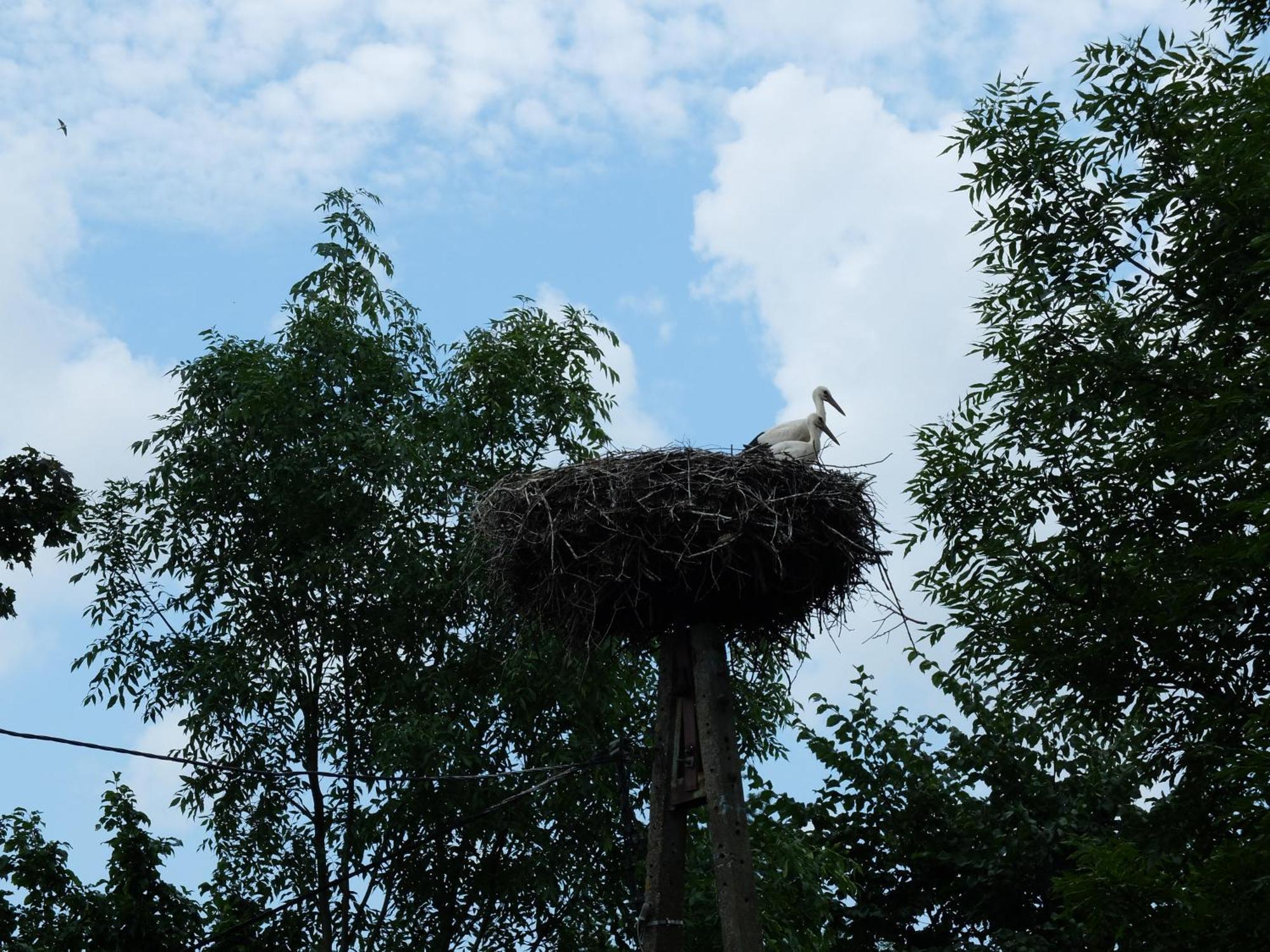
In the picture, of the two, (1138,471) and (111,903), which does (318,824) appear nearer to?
(111,903)

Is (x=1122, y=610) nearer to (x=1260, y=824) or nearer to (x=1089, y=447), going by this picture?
(x=1089, y=447)

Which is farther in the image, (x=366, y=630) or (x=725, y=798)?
(x=366, y=630)

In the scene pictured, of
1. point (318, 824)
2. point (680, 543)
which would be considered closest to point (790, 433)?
point (680, 543)

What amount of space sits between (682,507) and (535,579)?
45.5 inches

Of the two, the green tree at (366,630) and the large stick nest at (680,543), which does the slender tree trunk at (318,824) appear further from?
Answer: the large stick nest at (680,543)

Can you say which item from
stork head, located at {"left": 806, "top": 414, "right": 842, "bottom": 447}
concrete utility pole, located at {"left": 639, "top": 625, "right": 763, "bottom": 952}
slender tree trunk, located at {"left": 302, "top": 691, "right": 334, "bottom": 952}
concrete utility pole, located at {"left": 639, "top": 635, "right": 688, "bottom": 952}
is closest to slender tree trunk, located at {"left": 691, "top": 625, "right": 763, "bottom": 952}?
concrete utility pole, located at {"left": 639, "top": 625, "right": 763, "bottom": 952}

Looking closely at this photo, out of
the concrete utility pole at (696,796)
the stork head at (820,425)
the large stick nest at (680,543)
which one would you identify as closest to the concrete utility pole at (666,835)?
the concrete utility pole at (696,796)

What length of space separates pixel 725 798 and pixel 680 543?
1305 millimetres

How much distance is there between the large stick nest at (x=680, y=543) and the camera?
7.71m

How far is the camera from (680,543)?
7770 millimetres

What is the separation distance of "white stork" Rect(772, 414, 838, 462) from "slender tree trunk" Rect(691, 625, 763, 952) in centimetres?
142

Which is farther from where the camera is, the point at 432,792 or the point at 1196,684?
the point at 432,792

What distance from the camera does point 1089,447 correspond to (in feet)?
40.9

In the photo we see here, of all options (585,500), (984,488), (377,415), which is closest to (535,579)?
(585,500)
